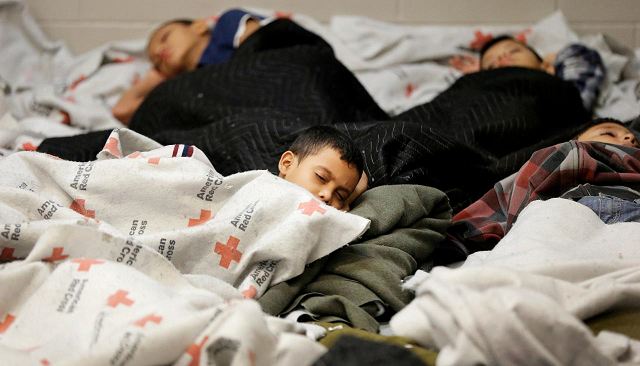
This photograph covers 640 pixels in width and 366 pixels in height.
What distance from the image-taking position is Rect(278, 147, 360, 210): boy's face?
4.16 ft

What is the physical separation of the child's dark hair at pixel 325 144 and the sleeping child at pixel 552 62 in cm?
93

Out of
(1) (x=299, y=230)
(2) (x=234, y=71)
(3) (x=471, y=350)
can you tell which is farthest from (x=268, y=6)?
(3) (x=471, y=350)

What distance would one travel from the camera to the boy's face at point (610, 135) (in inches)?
62.4

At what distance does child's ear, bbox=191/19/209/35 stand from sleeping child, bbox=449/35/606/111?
804mm

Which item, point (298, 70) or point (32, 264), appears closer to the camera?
point (32, 264)

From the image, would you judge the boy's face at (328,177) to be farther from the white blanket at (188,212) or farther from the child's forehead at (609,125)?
the child's forehead at (609,125)

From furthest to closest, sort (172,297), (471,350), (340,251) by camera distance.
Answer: (340,251) → (172,297) → (471,350)

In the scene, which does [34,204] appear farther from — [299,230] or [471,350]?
[471,350]

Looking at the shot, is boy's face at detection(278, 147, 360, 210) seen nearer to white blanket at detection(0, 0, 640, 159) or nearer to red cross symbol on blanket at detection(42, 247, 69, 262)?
red cross symbol on blanket at detection(42, 247, 69, 262)

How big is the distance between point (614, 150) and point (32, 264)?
1081mm

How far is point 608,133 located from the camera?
1.62m

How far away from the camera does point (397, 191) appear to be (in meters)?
1.26

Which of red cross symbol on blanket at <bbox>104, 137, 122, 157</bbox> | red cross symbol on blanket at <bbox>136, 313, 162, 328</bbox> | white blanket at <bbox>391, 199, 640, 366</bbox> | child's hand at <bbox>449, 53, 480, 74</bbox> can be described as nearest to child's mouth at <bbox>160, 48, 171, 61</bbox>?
child's hand at <bbox>449, 53, 480, 74</bbox>

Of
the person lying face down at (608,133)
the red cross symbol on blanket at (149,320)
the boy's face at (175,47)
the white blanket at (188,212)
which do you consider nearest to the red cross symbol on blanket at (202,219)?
the white blanket at (188,212)
